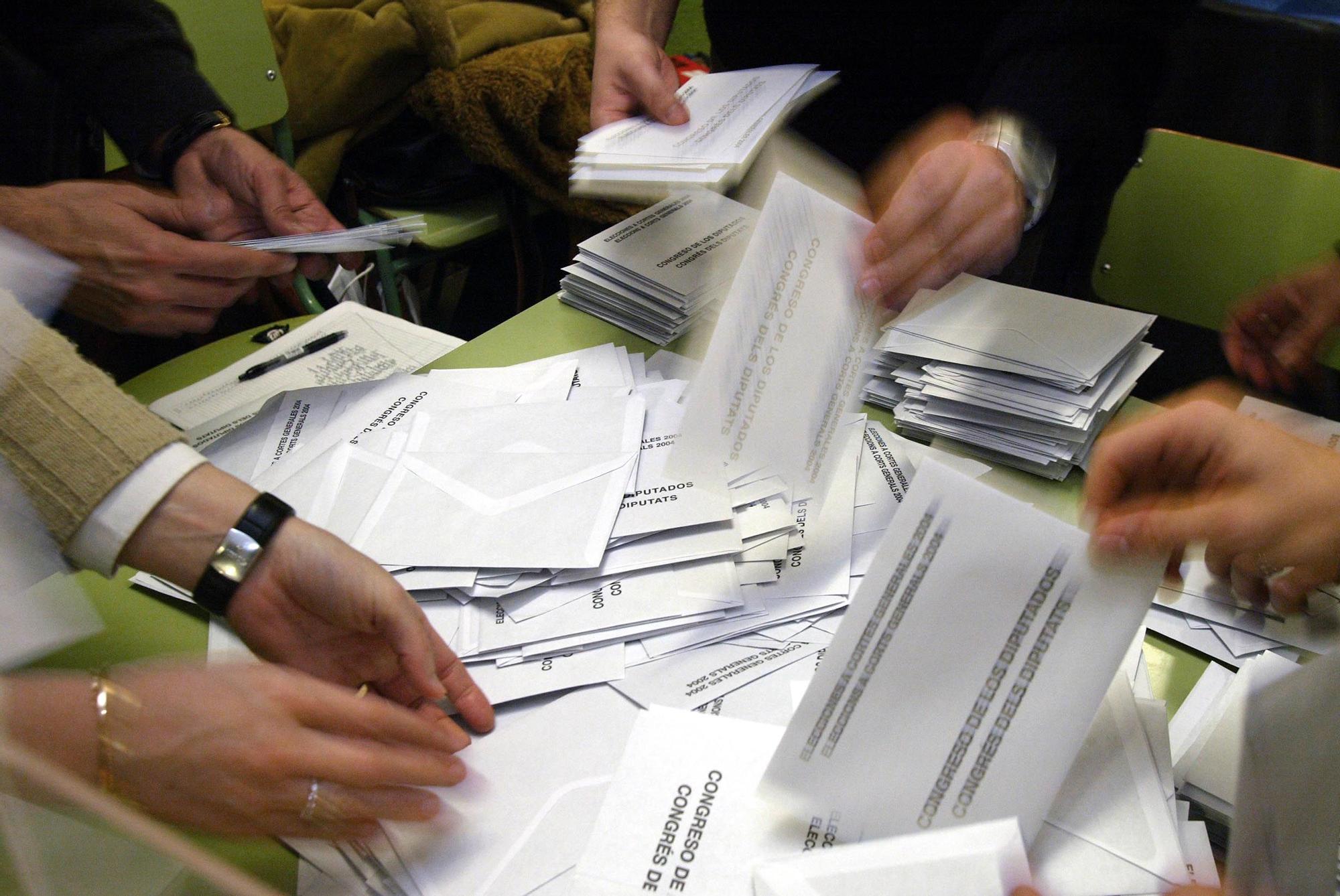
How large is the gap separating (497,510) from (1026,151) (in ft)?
2.40

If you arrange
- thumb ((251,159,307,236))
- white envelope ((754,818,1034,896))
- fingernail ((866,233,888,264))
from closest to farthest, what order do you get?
1. white envelope ((754,818,1034,896))
2. fingernail ((866,233,888,264))
3. thumb ((251,159,307,236))

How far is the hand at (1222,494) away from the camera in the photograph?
49 cm

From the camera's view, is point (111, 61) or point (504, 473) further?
point (111, 61)

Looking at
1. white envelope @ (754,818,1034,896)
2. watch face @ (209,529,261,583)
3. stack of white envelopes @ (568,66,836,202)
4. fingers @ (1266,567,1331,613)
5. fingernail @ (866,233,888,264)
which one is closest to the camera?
white envelope @ (754,818,1034,896)

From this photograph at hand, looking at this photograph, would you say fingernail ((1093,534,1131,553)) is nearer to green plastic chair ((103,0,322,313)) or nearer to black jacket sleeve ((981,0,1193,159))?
black jacket sleeve ((981,0,1193,159))

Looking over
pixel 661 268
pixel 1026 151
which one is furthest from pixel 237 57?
pixel 1026 151

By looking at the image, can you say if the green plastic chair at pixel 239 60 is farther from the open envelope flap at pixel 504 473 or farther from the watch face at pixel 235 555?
the watch face at pixel 235 555

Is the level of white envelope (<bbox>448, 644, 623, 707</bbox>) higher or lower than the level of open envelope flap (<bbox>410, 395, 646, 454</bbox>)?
lower

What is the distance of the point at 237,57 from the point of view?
1.64 meters

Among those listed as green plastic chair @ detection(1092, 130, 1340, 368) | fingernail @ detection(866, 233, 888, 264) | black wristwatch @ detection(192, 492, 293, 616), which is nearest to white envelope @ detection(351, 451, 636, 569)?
black wristwatch @ detection(192, 492, 293, 616)

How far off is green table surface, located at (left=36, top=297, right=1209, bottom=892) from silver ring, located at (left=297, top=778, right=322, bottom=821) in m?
0.05

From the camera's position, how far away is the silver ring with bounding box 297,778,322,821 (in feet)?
1.65

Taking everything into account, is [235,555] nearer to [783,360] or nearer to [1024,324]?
[783,360]

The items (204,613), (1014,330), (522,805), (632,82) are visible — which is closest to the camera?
(522,805)
